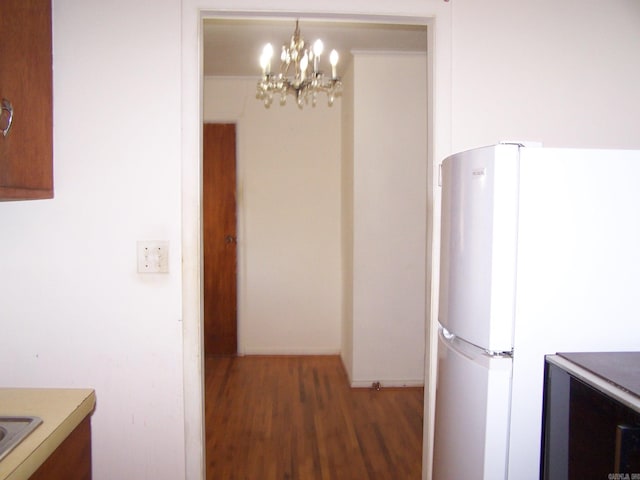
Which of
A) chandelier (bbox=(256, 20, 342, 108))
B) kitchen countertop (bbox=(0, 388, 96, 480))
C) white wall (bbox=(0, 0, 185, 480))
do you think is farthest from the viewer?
chandelier (bbox=(256, 20, 342, 108))

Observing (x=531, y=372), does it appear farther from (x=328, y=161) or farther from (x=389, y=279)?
(x=328, y=161)

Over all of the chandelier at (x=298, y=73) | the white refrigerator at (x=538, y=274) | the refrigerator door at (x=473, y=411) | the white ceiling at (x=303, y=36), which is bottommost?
the refrigerator door at (x=473, y=411)

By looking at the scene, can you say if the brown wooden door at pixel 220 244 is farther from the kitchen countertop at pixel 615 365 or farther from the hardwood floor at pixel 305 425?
the kitchen countertop at pixel 615 365

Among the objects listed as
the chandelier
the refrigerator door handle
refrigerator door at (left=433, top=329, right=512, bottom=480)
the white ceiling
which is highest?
the white ceiling

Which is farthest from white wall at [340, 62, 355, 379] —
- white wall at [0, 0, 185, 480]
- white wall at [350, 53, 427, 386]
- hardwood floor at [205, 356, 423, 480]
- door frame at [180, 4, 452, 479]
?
white wall at [0, 0, 185, 480]

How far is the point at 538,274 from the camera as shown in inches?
46.6

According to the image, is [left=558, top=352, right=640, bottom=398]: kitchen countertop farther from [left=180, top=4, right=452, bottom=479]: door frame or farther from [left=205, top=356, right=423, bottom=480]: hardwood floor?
[left=205, top=356, right=423, bottom=480]: hardwood floor

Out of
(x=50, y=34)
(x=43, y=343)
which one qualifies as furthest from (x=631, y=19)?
(x=43, y=343)

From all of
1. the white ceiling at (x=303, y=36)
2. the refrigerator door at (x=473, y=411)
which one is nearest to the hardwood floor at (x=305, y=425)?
the refrigerator door at (x=473, y=411)

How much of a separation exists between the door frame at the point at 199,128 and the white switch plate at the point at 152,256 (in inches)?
2.7

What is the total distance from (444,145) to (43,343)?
1.58 metres

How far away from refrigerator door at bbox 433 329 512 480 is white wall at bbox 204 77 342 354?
2792 millimetres

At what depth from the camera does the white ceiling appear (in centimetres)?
281

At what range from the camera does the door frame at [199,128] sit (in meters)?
1.60
